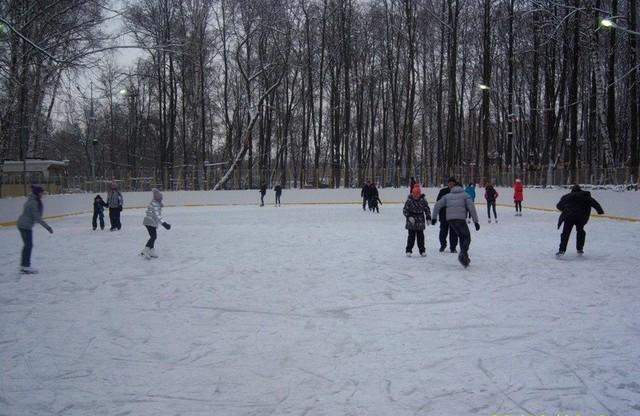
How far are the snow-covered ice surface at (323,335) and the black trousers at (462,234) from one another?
0.45 m

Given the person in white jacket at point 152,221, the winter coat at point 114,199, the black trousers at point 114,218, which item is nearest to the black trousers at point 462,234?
the person in white jacket at point 152,221

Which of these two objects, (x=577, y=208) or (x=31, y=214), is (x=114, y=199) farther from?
(x=577, y=208)

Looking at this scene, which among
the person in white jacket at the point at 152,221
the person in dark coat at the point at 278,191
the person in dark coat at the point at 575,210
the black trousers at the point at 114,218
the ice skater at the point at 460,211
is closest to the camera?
the ice skater at the point at 460,211

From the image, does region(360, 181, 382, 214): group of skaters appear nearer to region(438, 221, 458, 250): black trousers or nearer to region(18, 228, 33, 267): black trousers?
region(438, 221, 458, 250): black trousers

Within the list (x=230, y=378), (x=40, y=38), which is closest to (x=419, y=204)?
(x=230, y=378)

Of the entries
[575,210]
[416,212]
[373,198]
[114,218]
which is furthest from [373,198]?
[575,210]

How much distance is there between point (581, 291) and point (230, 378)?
16.8 feet

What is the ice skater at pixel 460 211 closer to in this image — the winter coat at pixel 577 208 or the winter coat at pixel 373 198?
the winter coat at pixel 577 208

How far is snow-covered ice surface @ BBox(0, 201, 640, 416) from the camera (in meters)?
3.76

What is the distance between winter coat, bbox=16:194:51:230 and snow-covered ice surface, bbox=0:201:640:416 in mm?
869

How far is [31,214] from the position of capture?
9047mm

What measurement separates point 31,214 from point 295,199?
84.5ft

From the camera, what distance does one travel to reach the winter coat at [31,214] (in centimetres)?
894

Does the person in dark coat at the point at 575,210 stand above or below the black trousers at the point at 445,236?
above
